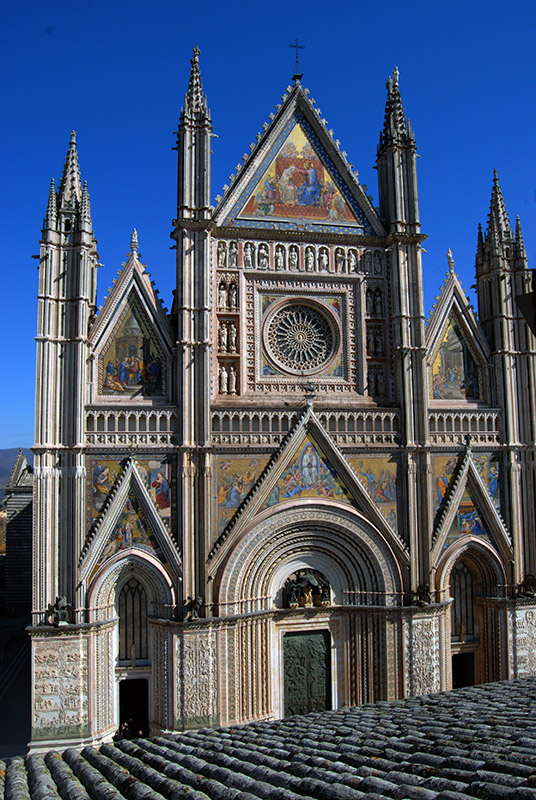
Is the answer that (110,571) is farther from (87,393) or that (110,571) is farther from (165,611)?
(87,393)

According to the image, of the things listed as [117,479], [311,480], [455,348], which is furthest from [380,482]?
[117,479]

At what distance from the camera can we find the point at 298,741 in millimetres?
8891

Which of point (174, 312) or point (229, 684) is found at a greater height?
point (174, 312)

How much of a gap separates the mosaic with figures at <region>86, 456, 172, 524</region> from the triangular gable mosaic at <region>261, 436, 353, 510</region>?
10.4ft

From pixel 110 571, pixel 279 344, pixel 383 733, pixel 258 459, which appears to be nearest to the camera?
pixel 383 733

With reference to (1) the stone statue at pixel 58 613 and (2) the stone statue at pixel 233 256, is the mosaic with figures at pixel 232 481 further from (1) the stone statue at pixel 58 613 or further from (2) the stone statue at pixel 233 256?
(2) the stone statue at pixel 233 256

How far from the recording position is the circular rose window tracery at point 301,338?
21.3 m

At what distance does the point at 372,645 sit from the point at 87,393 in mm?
11312

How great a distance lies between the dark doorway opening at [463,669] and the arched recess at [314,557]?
153 inches

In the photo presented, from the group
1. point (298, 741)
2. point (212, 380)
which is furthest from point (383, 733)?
point (212, 380)

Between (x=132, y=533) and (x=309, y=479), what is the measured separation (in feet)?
17.8

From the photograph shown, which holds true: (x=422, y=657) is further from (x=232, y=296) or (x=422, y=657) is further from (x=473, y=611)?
(x=232, y=296)

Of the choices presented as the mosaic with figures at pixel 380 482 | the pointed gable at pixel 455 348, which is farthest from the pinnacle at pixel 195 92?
the mosaic with figures at pixel 380 482

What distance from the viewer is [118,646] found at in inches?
764
